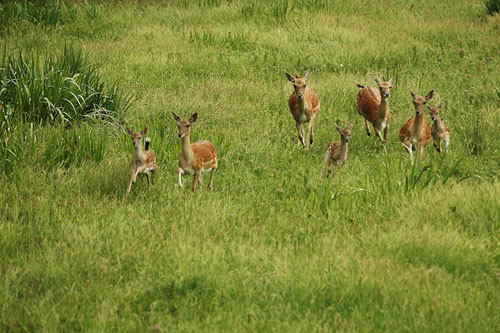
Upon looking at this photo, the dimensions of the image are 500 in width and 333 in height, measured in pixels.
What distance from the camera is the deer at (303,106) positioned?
31.0ft

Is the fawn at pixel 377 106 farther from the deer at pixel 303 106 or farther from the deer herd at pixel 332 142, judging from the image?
the deer at pixel 303 106

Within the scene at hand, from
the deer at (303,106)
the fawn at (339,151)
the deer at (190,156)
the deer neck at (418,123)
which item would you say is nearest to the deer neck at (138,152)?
the deer at (190,156)

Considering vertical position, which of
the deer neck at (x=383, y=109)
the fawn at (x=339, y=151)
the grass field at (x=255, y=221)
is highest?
the deer neck at (x=383, y=109)

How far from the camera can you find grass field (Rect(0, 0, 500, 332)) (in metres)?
5.42

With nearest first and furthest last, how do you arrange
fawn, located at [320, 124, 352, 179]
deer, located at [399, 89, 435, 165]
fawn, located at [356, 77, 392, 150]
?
fawn, located at [320, 124, 352, 179] < deer, located at [399, 89, 435, 165] < fawn, located at [356, 77, 392, 150]

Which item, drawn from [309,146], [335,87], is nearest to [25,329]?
[309,146]

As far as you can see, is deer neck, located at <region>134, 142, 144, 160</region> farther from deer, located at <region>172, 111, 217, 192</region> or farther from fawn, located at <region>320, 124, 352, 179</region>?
fawn, located at <region>320, 124, 352, 179</region>

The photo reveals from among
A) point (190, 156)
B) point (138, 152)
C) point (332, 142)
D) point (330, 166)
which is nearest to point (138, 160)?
point (138, 152)

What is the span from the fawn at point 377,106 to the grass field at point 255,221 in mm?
293

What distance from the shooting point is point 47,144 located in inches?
324

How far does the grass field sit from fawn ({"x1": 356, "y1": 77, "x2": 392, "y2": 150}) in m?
0.29

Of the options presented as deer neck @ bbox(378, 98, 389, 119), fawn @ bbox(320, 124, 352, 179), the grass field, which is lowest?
the grass field

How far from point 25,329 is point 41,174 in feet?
9.87

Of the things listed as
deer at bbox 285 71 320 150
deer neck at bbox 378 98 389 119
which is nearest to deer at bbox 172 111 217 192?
deer at bbox 285 71 320 150
